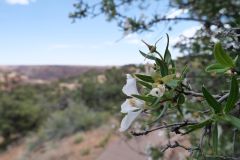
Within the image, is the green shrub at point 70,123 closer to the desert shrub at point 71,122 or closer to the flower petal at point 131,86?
the desert shrub at point 71,122

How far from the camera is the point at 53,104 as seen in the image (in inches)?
1119

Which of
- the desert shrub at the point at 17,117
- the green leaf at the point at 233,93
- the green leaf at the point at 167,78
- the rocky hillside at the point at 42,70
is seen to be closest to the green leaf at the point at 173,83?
the green leaf at the point at 167,78

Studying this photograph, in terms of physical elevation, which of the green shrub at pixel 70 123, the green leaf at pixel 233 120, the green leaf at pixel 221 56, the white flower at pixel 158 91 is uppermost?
the green leaf at pixel 221 56

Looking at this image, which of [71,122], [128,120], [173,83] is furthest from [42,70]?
[173,83]

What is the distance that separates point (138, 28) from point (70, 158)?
11.9m

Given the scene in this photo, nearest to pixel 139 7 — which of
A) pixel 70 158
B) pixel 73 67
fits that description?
pixel 70 158

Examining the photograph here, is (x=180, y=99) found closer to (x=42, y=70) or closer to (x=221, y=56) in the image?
(x=221, y=56)

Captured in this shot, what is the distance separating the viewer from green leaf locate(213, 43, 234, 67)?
3.47 feet

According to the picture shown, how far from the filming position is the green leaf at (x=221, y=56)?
3.47 feet

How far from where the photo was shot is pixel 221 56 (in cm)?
110

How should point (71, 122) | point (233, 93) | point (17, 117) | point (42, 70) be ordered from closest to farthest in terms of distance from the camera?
point (233, 93) < point (71, 122) < point (17, 117) < point (42, 70)

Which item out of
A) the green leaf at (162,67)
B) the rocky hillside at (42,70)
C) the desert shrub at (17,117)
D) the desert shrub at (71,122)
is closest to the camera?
the green leaf at (162,67)

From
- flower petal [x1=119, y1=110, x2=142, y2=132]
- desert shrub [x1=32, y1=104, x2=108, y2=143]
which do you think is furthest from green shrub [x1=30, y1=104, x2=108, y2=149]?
flower petal [x1=119, y1=110, x2=142, y2=132]

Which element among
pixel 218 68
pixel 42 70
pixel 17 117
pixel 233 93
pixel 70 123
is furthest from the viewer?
pixel 42 70
